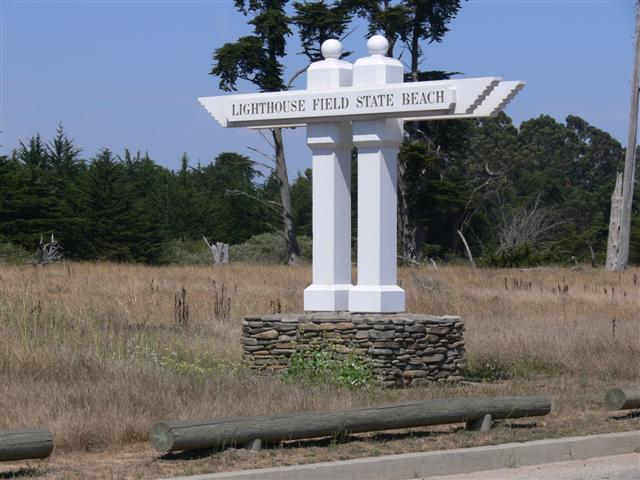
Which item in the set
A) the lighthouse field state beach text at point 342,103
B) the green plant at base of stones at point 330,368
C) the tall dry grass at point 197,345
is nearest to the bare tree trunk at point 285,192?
the tall dry grass at point 197,345

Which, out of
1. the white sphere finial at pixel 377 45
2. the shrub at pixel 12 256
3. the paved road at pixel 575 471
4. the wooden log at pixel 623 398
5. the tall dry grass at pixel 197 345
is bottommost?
the paved road at pixel 575 471

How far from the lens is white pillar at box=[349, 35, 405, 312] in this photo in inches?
583

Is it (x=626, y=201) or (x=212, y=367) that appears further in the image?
(x=626, y=201)

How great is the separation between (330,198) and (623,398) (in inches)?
204

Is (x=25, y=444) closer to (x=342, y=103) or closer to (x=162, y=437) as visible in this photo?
(x=162, y=437)

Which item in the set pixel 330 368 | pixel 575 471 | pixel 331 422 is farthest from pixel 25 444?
pixel 330 368

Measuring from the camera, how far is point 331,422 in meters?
9.74

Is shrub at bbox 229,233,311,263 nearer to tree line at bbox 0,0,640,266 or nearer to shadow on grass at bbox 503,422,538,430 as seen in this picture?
tree line at bbox 0,0,640,266

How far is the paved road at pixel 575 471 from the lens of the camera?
9.33m

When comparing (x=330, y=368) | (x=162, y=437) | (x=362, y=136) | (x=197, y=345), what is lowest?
(x=162, y=437)

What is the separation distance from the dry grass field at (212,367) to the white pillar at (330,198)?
1.52 metres

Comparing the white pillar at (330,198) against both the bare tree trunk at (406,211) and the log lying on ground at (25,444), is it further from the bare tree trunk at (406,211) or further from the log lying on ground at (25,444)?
the bare tree trunk at (406,211)

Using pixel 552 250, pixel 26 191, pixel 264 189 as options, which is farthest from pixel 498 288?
pixel 264 189

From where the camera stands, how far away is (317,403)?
440 inches
